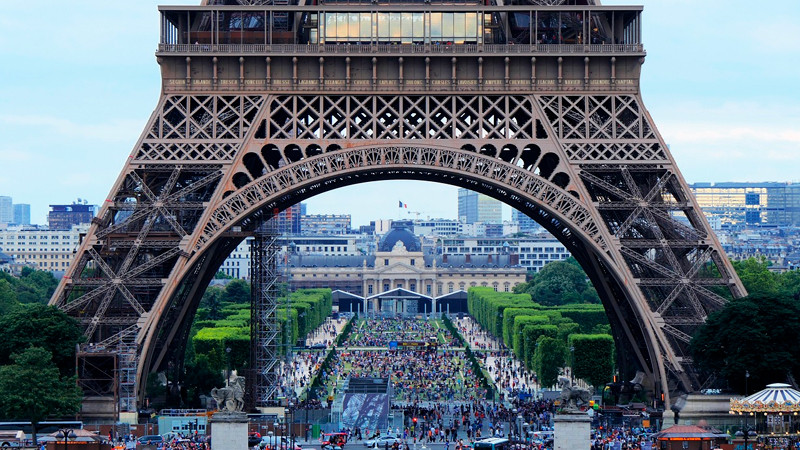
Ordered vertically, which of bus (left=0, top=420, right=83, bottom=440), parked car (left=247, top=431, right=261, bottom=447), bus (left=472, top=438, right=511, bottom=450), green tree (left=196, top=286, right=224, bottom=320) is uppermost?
green tree (left=196, top=286, right=224, bottom=320)

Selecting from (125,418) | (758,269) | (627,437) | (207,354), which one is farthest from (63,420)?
(758,269)

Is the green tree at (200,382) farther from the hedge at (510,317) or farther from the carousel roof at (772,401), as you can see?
the hedge at (510,317)

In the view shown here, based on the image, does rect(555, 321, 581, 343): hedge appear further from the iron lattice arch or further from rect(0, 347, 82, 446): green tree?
rect(0, 347, 82, 446): green tree

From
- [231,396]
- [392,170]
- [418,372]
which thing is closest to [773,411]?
[392,170]

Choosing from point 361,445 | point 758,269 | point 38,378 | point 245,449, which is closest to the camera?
point 245,449

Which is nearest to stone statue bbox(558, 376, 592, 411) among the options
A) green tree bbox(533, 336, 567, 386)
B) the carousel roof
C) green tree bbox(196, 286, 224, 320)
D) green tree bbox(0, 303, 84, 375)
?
the carousel roof

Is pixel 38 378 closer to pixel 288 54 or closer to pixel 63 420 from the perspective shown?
pixel 63 420

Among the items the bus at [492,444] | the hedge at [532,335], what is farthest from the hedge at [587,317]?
the bus at [492,444]
